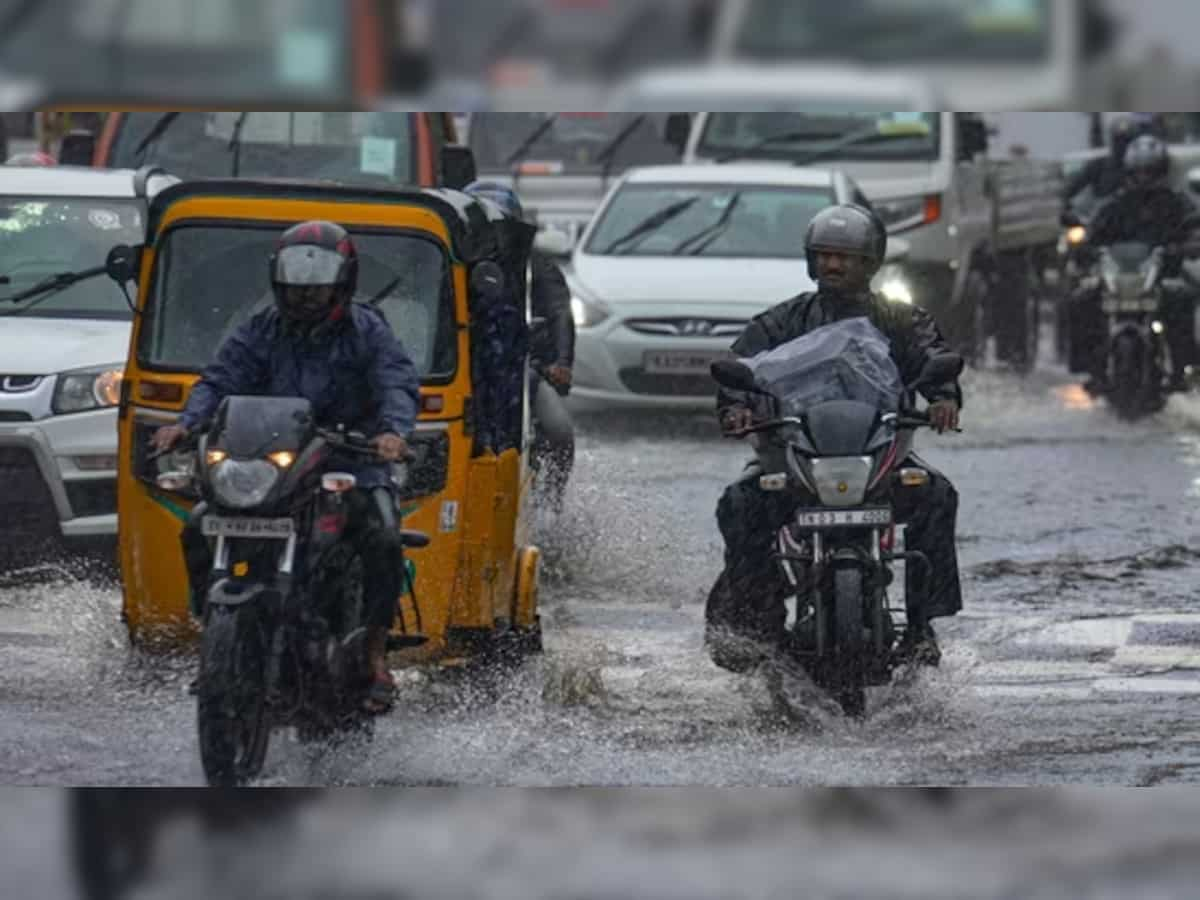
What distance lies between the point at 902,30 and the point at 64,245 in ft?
30.8

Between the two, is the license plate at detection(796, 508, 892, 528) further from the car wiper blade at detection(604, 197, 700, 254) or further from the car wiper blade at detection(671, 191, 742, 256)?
the car wiper blade at detection(604, 197, 700, 254)

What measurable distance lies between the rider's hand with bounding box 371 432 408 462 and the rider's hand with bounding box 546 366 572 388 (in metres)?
4.56

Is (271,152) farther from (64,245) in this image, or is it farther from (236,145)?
(64,245)

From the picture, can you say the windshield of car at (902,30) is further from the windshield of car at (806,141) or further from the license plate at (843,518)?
the windshield of car at (806,141)

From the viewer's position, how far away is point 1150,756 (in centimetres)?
1063

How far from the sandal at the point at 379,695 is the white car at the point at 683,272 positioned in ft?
28.4

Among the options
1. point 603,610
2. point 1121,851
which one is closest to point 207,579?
point 1121,851

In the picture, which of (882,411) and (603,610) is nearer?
(882,411)

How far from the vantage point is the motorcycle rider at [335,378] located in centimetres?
953

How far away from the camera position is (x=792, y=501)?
35.0 feet

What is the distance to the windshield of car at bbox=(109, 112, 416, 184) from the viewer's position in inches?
486

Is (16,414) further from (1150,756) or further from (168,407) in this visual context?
(1150,756)

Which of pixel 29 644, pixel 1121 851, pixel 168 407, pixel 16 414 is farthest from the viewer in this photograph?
pixel 16 414

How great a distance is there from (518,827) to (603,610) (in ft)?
12.8
